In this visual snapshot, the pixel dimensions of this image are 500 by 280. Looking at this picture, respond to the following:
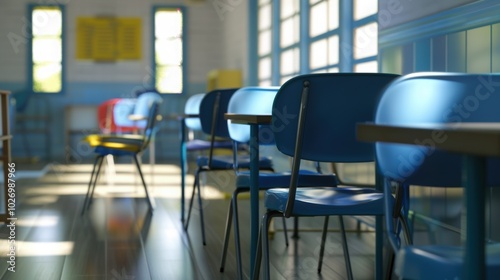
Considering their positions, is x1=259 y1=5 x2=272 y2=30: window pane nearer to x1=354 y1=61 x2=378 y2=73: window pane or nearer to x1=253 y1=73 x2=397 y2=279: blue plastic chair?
x1=354 y1=61 x2=378 y2=73: window pane

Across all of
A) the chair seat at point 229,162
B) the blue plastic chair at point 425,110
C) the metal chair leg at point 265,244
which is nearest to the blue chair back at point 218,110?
the chair seat at point 229,162

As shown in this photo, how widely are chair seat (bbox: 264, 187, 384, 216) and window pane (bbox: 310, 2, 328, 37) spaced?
3453 millimetres

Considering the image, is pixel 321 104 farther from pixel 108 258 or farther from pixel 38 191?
pixel 38 191

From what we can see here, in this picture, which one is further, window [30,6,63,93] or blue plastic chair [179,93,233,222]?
window [30,6,63,93]

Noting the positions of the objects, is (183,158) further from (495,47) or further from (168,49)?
(168,49)

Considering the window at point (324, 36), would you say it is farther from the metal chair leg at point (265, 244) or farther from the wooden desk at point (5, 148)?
the metal chair leg at point (265, 244)

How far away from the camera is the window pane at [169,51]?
10.6m

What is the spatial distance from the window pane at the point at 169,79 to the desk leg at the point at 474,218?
31.6 feet

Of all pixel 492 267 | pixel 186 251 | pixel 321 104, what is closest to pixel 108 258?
pixel 186 251

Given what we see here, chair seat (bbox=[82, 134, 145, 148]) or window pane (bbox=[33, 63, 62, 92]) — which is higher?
window pane (bbox=[33, 63, 62, 92])

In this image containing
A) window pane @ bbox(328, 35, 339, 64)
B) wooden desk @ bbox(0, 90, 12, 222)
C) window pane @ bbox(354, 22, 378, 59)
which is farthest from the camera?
window pane @ bbox(328, 35, 339, 64)

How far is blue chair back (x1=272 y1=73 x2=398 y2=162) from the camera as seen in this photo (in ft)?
7.27

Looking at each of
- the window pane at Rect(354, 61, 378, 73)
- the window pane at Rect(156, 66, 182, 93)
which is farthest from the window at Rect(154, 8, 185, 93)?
the window pane at Rect(354, 61, 378, 73)

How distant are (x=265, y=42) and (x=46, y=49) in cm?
373
